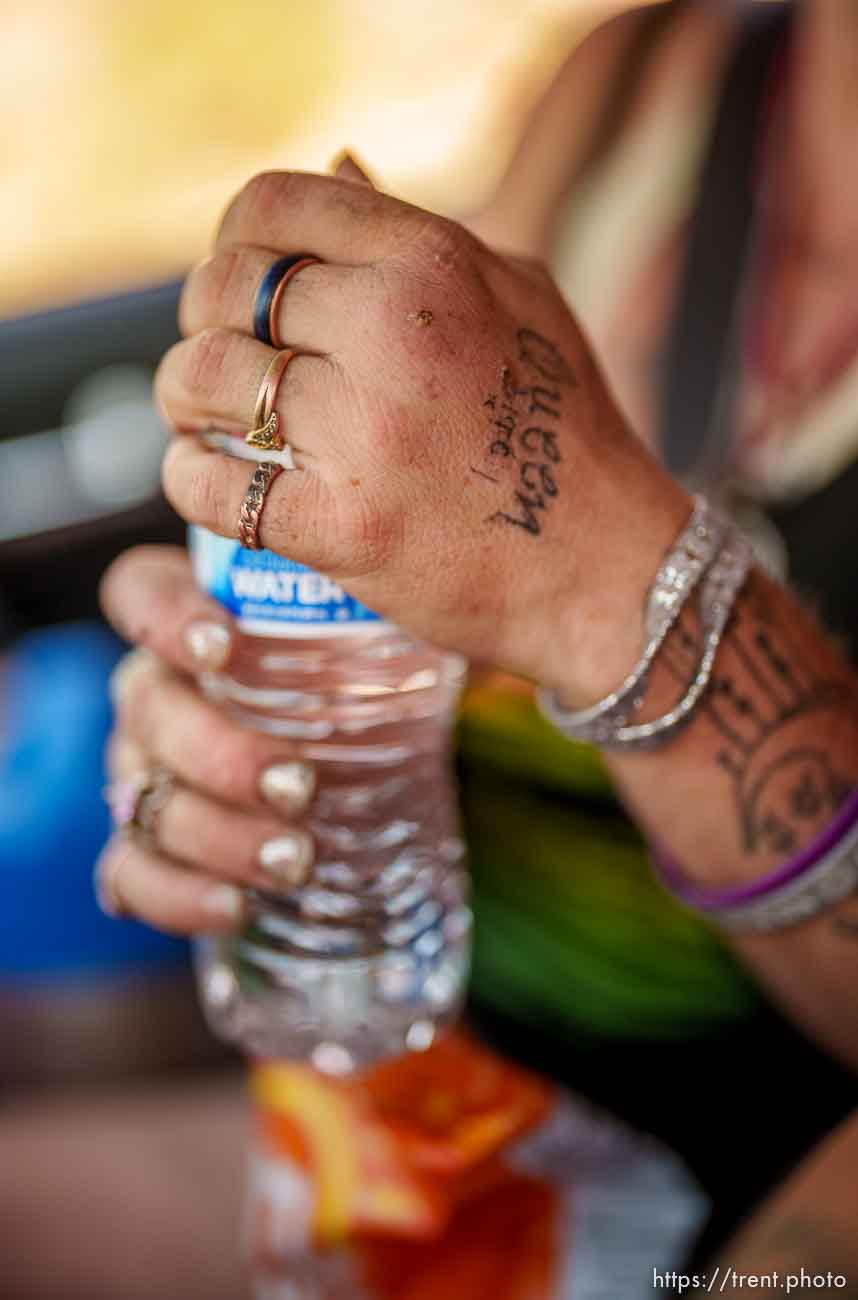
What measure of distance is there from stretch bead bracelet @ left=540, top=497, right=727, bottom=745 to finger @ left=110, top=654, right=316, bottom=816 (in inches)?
8.5

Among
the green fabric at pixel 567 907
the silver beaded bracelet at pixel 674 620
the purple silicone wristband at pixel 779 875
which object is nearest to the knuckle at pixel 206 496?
the silver beaded bracelet at pixel 674 620

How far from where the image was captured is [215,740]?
91 centimetres

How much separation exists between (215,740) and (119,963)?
2.59 ft

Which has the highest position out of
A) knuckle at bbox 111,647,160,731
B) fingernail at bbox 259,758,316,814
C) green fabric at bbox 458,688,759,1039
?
fingernail at bbox 259,758,316,814

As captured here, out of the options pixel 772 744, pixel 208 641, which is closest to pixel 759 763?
pixel 772 744

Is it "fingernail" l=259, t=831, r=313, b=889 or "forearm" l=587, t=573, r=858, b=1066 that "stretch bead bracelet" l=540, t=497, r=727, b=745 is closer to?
"forearm" l=587, t=573, r=858, b=1066

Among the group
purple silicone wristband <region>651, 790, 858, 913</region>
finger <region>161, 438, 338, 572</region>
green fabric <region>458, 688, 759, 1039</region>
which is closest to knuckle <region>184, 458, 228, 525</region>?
finger <region>161, 438, 338, 572</region>

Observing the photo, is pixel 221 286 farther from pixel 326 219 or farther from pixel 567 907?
pixel 567 907

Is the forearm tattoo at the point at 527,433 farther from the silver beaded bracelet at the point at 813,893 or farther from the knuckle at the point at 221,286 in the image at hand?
the silver beaded bracelet at the point at 813,893

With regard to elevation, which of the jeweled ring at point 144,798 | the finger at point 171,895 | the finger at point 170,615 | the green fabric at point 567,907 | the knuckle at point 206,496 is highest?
the knuckle at point 206,496

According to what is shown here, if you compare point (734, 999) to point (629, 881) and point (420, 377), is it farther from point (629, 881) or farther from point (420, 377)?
point (420, 377)

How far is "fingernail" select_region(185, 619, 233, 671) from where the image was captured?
2.95 ft

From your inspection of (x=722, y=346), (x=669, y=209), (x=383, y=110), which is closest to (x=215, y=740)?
(x=722, y=346)

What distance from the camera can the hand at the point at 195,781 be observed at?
902mm
